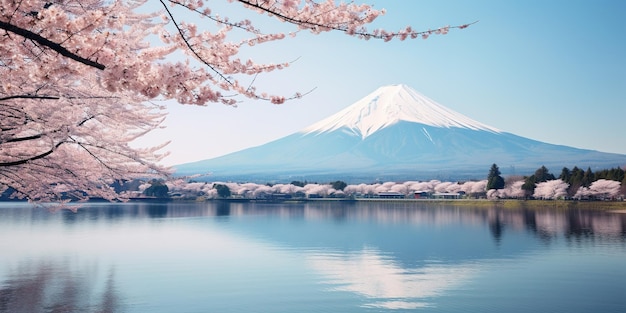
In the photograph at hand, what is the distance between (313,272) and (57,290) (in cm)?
699

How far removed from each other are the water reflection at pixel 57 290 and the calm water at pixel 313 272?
3 cm

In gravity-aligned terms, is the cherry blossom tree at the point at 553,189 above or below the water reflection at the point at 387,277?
above

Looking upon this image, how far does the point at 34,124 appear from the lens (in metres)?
7.27

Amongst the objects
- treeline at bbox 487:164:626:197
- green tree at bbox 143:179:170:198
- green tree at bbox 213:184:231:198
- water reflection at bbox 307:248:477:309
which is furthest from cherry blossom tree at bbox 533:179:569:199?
green tree at bbox 143:179:170:198

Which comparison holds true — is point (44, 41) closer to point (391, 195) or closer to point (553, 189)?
point (553, 189)

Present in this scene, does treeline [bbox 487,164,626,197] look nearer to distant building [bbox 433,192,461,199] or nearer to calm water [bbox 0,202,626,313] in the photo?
distant building [bbox 433,192,461,199]

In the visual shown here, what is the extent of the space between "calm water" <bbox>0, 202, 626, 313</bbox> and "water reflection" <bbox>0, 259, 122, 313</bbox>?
3 centimetres

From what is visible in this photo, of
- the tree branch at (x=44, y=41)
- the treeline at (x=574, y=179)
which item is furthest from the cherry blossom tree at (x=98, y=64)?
the treeline at (x=574, y=179)

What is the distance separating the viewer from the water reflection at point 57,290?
11.3 meters

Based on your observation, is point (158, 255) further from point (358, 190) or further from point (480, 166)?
point (480, 166)

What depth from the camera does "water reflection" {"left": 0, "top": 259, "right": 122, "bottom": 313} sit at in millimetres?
11266

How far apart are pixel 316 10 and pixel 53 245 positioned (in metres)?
22.1

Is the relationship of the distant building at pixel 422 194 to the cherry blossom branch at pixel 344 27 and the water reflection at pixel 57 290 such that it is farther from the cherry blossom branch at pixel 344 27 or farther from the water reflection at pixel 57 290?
the cherry blossom branch at pixel 344 27

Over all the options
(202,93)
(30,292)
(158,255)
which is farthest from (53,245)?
(202,93)
